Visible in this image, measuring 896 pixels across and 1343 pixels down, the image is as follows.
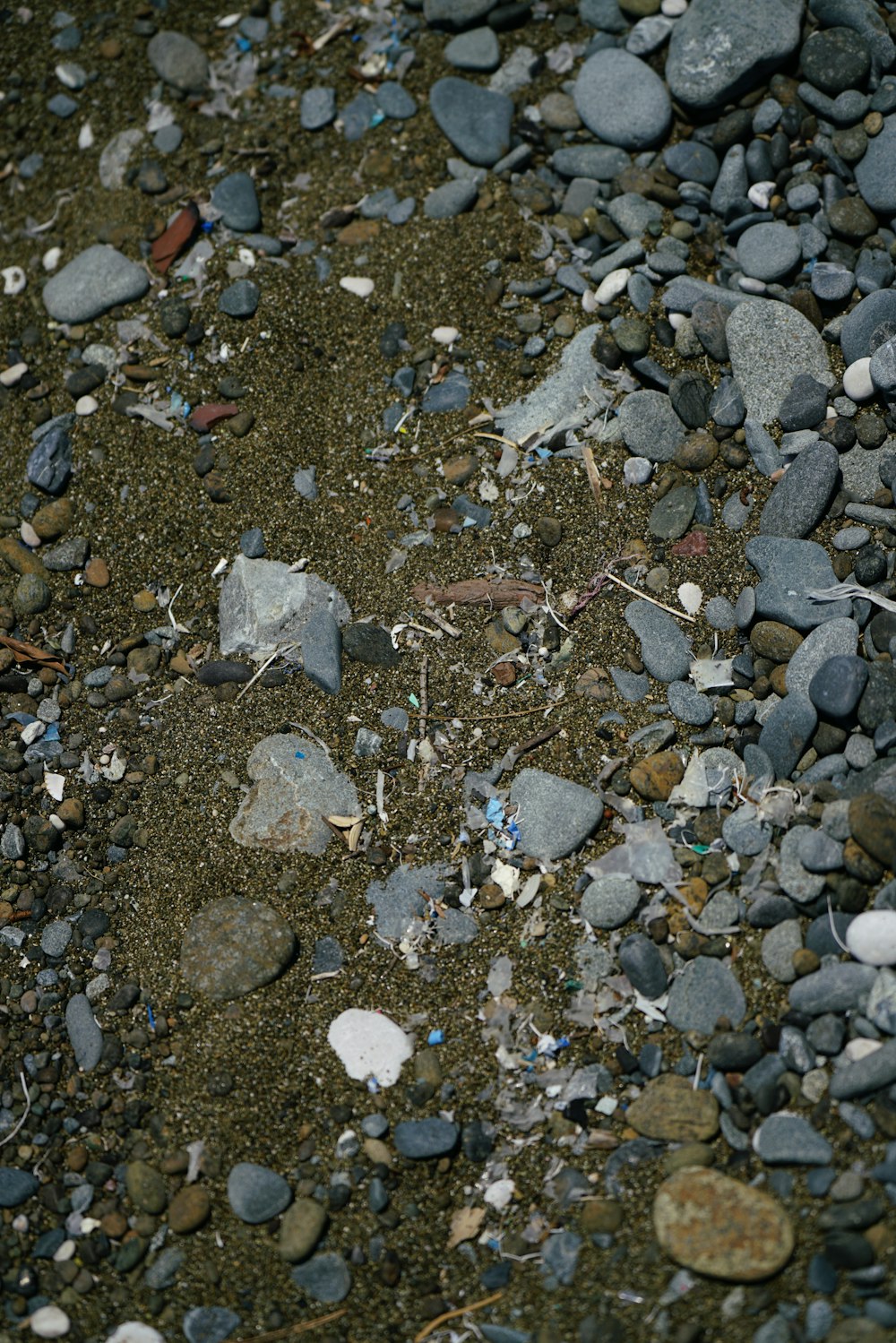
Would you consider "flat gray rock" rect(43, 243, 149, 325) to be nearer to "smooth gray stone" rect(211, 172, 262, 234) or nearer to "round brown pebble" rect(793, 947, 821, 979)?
"smooth gray stone" rect(211, 172, 262, 234)

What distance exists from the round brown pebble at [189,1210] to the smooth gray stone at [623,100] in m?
2.87

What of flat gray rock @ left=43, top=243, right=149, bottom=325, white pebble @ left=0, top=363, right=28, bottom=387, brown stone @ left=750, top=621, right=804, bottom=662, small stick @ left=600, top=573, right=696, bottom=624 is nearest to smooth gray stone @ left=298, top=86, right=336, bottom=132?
flat gray rock @ left=43, top=243, right=149, bottom=325

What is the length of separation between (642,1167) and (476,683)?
1120mm

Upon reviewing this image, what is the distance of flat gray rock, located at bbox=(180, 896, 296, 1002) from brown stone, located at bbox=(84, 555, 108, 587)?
98 centimetres

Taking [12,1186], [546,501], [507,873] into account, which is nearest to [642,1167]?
[507,873]

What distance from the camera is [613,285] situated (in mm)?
2732

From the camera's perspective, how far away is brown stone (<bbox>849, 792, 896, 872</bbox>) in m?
2.14

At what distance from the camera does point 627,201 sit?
9.15ft

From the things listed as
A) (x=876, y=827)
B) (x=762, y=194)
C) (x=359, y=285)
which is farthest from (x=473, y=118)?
(x=876, y=827)

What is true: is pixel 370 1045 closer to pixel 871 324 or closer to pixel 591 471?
pixel 591 471

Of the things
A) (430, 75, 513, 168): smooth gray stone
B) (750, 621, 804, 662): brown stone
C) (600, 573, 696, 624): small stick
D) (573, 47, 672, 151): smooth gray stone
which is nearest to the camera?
(750, 621, 804, 662): brown stone

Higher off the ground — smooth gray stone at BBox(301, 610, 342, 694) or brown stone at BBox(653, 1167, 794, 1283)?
smooth gray stone at BBox(301, 610, 342, 694)

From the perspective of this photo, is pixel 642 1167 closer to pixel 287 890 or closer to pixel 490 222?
pixel 287 890

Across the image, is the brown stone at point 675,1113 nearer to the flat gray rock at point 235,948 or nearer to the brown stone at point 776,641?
the flat gray rock at point 235,948
